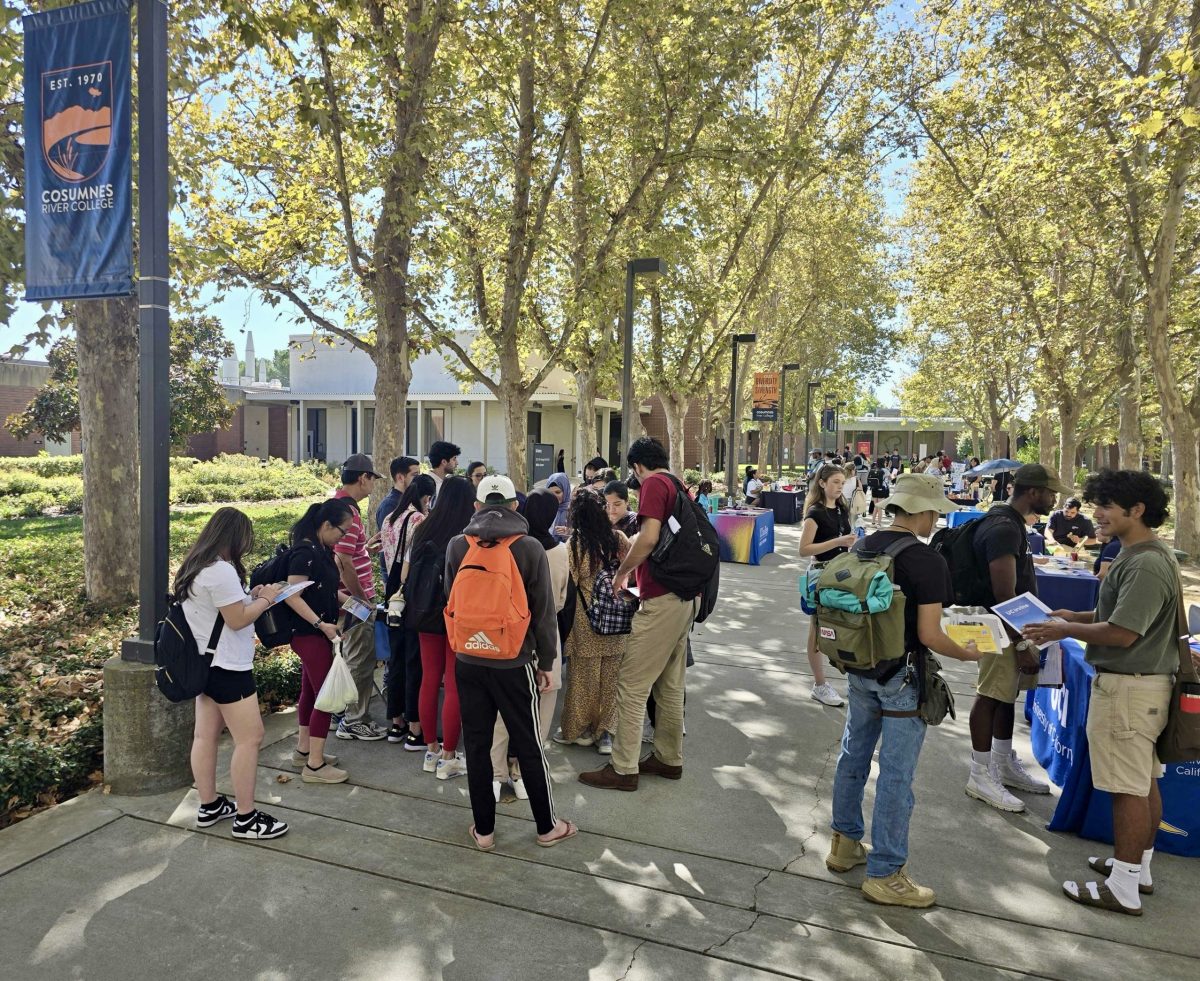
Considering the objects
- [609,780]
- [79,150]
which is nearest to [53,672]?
[79,150]

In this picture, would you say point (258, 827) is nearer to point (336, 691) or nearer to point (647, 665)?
point (336, 691)

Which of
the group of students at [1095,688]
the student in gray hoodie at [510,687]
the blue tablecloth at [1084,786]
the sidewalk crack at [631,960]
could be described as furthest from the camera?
the blue tablecloth at [1084,786]

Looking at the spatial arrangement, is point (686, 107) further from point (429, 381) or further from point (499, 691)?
point (429, 381)

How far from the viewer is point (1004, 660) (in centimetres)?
452

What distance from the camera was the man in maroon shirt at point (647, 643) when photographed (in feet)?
14.9

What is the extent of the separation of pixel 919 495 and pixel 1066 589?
6222mm

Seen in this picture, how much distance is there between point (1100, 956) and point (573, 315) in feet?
36.7

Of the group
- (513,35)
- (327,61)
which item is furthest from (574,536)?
(513,35)

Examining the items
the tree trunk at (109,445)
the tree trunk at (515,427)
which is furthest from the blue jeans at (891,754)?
the tree trunk at (515,427)

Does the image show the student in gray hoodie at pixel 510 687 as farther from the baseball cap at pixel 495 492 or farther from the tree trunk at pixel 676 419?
the tree trunk at pixel 676 419

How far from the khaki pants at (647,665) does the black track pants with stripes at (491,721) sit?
2.68 ft

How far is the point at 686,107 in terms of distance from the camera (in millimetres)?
12914

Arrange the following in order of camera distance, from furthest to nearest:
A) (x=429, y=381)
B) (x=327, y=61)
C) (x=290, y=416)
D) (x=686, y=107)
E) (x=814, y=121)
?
(x=290, y=416)
(x=429, y=381)
(x=814, y=121)
(x=686, y=107)
(x=327, y=61)

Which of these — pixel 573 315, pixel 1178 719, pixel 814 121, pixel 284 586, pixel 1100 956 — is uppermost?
pixel 814 121
